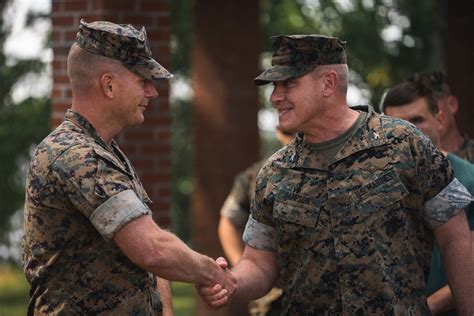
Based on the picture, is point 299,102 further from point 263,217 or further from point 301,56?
point 263,217

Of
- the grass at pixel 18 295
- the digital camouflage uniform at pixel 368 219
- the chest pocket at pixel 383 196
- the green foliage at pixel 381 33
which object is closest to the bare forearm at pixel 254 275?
the digital camouflage uniform at pixel 368 219

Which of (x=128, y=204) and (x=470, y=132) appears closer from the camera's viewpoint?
(x=128, y=204)

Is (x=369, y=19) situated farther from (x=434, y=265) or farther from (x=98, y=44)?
(x=98, y=44)

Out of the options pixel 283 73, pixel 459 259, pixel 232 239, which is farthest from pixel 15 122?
pixel 459 259

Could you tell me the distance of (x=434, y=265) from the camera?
5891 millimetres

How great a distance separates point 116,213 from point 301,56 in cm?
125

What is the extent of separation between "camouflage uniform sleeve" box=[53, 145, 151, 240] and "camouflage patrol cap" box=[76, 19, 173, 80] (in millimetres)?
480

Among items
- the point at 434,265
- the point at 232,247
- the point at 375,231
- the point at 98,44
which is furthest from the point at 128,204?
the point at 232,247

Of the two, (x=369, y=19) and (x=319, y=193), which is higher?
(x=319, y=193)

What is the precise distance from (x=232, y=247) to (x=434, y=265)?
2276 millimetres

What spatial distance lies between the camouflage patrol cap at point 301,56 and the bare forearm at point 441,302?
124 cm

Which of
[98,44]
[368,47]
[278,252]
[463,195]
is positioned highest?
[98,44]

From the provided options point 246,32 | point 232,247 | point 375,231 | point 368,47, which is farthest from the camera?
point 368,47

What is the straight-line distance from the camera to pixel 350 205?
511 centimetres
